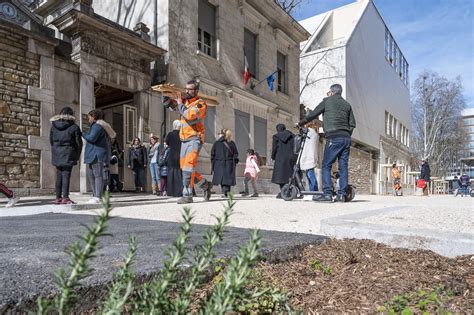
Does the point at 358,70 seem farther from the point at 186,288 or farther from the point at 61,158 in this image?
the point at 186,288

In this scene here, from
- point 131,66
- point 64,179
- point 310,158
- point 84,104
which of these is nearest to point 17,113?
point 84,104

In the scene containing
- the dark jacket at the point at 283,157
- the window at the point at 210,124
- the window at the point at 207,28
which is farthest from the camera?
the window at the point at 207,28

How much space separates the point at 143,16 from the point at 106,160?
699cm

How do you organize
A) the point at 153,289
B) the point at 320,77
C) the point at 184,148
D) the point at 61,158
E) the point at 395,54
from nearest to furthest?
1. the point at 153,289
2. the point at 61,158
3. the point at 184,148
4. the point at 320,77
5. the point at 395,54

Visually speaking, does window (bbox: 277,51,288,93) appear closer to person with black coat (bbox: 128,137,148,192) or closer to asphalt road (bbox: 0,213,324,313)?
person with black coat (bbox: 128,137,148,192)

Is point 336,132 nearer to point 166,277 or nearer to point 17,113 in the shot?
point 166,277

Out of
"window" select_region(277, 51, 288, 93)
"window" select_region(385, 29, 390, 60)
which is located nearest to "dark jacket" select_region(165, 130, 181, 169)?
"window" select_region(277, 51, 288, 93)

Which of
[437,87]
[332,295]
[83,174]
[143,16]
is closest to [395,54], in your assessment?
[437,87]

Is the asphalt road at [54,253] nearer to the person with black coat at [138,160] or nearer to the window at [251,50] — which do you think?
the person with black coat at [138,160]

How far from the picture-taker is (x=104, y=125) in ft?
20.6

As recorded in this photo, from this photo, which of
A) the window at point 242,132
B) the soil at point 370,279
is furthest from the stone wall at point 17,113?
the soil at point 370,279

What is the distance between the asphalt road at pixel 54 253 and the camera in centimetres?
134

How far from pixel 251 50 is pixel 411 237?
1357cm

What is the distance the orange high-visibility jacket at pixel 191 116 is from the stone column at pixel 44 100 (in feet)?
13.2
